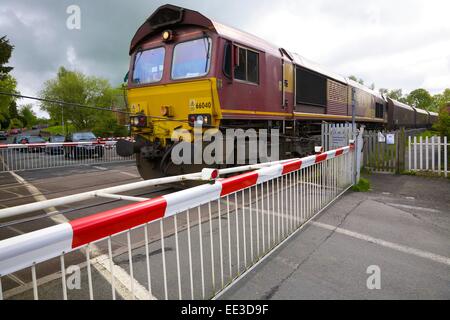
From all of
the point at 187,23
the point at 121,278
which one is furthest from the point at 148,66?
the point at 121,278

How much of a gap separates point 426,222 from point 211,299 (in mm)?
4217

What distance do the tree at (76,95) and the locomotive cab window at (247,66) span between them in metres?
44.8

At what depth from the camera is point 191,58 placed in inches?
275

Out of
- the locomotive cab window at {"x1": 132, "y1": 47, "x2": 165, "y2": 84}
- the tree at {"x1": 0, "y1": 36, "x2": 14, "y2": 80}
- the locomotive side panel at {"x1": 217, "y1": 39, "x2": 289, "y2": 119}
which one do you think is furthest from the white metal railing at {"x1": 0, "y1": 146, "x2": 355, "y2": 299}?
the tree at {"x1": 0, "y1": 36, "x2": 14, "y2": 80}

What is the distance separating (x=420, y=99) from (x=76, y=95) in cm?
9335

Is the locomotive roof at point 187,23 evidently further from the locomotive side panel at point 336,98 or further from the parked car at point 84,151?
the parked car at point 84,151

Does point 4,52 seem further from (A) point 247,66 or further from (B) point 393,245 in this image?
(B) point 393,245

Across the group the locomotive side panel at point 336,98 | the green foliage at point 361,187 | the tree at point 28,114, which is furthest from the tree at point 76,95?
the tree at point 28,114

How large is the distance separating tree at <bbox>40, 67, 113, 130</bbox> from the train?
143 ft

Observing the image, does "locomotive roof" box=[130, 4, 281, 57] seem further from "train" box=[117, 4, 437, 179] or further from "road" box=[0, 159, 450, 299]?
"road" box=[0, 159, 450, 299]

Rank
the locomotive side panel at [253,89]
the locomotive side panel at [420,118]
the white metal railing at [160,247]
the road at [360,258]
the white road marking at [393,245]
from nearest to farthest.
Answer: the white metal railing at [160,247] < the road at [360,258] < the white road marking at [393,245] < the locomotive side panel at [253,89] < the locomotive side panel at [420,118]

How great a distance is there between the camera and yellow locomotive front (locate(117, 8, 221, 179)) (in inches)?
264

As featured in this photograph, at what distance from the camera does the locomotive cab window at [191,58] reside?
672cm
